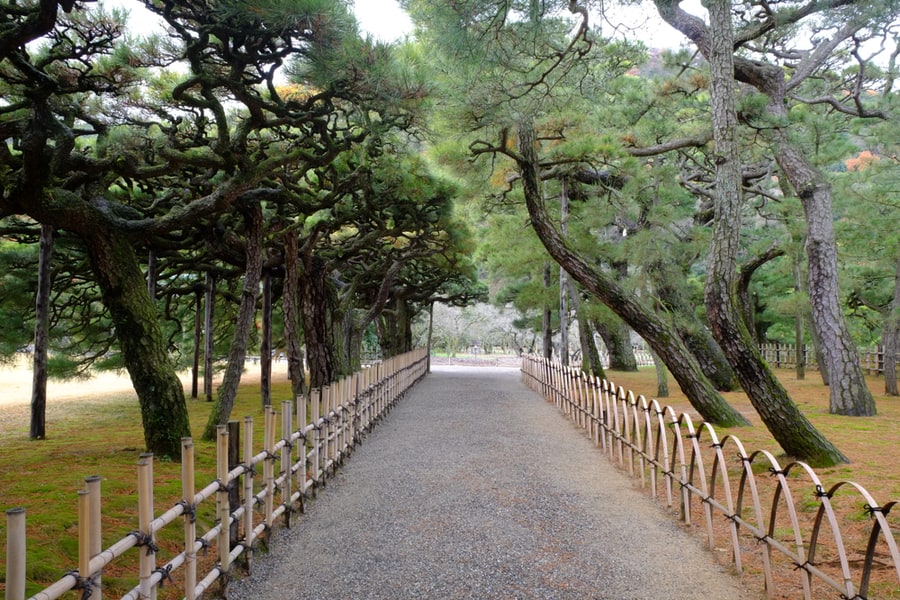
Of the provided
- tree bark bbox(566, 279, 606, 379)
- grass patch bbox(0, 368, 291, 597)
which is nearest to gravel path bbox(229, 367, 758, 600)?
grass patch bbox(0, 368, 291, 597)

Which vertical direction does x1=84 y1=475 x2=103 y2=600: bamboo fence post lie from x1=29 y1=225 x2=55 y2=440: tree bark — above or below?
below

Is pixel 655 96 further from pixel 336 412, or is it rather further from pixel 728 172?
pixel 336 412

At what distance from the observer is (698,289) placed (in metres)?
18.2

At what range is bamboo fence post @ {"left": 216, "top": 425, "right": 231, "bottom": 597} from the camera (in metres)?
3.27

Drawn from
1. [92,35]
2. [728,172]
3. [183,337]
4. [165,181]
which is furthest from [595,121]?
[183,337]

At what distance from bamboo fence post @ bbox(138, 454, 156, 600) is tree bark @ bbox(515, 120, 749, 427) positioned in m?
6.20

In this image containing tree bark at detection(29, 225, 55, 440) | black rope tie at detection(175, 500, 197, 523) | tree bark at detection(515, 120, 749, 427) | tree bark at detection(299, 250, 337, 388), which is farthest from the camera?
tree bark at detection(299, 250, 337, 388)

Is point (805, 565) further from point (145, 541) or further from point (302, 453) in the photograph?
point (302, 453)

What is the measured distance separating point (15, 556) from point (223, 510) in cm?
159

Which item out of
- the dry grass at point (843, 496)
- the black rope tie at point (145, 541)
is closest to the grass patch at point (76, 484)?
the black rope tie at point (145, 541)

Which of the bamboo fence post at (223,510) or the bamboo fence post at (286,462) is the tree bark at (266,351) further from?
the bamboo fence post at (223,510)

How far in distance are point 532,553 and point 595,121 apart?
832 centimetres

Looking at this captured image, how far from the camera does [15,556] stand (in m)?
1.78

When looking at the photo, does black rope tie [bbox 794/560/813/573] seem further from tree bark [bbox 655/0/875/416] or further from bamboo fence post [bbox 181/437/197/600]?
tree bark [bbox 655/0/875/416]
